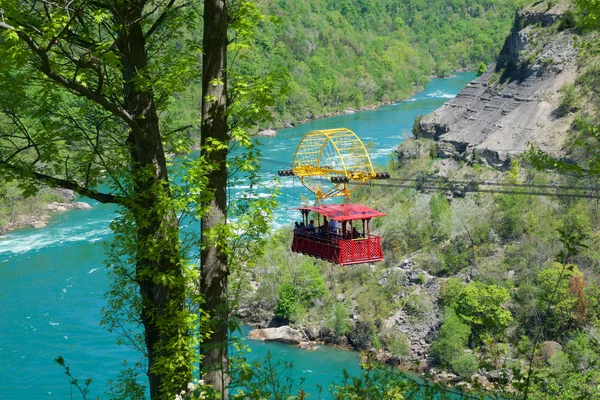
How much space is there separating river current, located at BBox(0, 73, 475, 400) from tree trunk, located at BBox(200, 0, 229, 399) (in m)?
10.4

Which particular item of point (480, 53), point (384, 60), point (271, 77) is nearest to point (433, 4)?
point (480, 53)

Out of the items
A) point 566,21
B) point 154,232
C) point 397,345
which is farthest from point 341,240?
point 566,21

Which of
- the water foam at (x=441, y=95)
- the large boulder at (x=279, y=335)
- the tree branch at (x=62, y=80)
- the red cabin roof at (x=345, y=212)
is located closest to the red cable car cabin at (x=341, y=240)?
the red cabin roof at (x=345, y=212)

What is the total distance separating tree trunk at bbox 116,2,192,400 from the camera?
7.02 m

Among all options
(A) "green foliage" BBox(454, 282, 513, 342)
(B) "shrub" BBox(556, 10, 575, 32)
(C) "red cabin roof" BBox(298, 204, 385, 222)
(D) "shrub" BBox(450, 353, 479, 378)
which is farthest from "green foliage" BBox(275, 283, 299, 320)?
(B) "shrub" BBox(556, 10, 575, 32)

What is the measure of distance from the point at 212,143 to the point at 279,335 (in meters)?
26.8

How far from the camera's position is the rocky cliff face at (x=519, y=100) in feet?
138

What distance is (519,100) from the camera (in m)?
45.4

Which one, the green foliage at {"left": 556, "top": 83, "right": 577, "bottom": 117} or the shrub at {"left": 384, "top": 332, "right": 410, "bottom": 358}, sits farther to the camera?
the green foliage at {"left": 556, "top": 83, "right": 577, "bottom": 117}

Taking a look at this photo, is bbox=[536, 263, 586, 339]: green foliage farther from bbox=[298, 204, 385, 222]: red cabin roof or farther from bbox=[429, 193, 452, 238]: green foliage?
bbox=[298, 204, 385, 222]: red cabin roof

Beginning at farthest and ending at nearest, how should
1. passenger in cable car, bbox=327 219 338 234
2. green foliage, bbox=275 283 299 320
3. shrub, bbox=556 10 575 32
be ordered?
shrub, bbox=556 10 575 32 → green foliage, bbox=275 283 299 320 → passenger in cable car, bbox=327 219 338 234

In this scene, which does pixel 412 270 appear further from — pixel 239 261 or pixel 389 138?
pixel 239 261

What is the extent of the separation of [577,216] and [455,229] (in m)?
6.46

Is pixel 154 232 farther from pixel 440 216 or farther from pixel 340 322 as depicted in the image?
pixel 440 216
